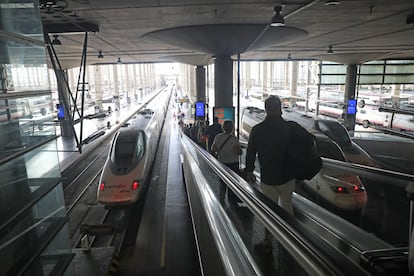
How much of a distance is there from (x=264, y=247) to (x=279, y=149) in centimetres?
128

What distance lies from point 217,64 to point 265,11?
653 cm

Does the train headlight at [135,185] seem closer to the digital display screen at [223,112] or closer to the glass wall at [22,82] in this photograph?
the glass wall at [22,82]

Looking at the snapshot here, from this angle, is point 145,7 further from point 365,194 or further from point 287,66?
point 287,66

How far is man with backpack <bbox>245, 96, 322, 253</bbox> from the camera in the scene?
3383 mm

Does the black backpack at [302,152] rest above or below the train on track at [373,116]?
above

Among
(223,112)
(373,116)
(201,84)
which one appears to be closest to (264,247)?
(223,112)

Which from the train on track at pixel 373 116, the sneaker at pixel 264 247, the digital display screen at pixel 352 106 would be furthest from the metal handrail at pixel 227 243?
the digital display screen at pixel 352 106

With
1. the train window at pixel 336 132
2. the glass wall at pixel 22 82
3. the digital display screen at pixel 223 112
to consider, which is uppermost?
→ the glass wall at pixel 22 82

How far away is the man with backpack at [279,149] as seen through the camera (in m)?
3.38

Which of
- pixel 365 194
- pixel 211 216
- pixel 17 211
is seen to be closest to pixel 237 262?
pixel 211 216

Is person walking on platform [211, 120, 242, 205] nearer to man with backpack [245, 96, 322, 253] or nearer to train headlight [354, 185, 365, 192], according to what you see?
man with backpack [245, 96, 322, 253]

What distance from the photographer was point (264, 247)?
7.93ft

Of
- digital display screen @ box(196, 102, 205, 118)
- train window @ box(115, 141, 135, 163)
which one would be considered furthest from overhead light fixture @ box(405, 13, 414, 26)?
digital display screen @ box(196, 102, 205, 118)

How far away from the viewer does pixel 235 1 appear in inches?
299
